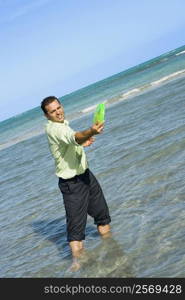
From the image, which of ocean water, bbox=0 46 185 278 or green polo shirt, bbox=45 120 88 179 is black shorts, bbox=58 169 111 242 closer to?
green polo shirt, bbox=45 120 88 179

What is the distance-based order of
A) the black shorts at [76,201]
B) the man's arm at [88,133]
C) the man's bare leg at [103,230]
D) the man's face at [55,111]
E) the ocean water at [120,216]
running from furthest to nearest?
the man's bare leg at [103,230] → the black shorts at [76,201] → the man's face at [55,111] → the ocean water at [120,216] → the man's arm at [88,133]

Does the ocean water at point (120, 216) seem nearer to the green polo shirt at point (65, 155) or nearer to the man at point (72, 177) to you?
the man at point (72, 177)

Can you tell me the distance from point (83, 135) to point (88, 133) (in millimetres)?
79

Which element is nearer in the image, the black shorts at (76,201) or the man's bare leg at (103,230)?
the black shorts at (76,201)

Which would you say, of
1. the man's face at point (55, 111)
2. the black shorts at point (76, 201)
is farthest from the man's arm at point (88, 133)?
the black shorts at point (76, 201)

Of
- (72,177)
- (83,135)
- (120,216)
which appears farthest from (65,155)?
(120,216)

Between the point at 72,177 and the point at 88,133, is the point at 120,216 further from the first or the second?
the point at 88,133

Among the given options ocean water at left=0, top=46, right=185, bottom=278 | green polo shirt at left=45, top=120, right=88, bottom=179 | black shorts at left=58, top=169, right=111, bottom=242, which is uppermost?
green polo shirt at left=45, top=120, right=88, bottom=179

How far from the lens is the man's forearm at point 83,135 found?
5.08m

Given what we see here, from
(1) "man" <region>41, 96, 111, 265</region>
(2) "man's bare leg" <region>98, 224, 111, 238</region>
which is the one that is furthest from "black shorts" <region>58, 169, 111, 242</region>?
(2) "man's bare leg" <region>98, 224, 111, 238</region>

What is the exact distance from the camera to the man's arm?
16.6ft

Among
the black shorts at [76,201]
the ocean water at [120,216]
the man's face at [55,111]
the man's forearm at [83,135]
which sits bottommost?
the ocean water at [120,216]

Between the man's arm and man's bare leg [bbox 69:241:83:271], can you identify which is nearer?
the man's arm

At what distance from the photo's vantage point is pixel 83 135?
203 inches
